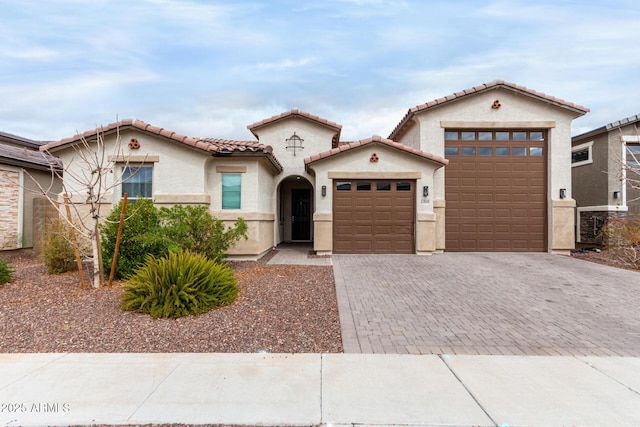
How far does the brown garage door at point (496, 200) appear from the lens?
42.6ft

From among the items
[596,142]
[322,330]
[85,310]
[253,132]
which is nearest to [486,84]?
[596,142]

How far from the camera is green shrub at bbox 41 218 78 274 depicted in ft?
27.2

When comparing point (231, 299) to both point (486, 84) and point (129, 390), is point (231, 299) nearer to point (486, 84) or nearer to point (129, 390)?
point (129, 390)

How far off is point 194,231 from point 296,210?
29.6ft

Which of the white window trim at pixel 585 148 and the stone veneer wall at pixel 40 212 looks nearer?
the stone veneer wall at pixel 40 212

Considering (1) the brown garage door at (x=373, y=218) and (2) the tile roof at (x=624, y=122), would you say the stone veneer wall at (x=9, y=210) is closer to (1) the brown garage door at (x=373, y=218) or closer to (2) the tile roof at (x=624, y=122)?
(1) the brown garage door at (x=373, y=218)

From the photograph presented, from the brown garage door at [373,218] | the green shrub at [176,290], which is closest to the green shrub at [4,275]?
the green shrub at [176,290]

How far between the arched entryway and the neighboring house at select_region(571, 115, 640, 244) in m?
12.6

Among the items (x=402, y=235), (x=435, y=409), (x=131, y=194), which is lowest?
(x=435, y=409)

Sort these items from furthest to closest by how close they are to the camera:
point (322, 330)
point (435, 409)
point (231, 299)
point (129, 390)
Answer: point (231, 299) < point (322, 330) < point (129, 390) < point (435, 409)

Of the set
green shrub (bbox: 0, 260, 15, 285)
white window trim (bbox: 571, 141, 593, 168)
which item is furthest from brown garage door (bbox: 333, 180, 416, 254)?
white window trim (bbox: 571, 141, 593, 168)

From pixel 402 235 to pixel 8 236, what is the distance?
44.9 ft

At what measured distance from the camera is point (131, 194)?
10516 millimetres

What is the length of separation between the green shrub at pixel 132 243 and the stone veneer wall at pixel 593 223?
16.7 metres
